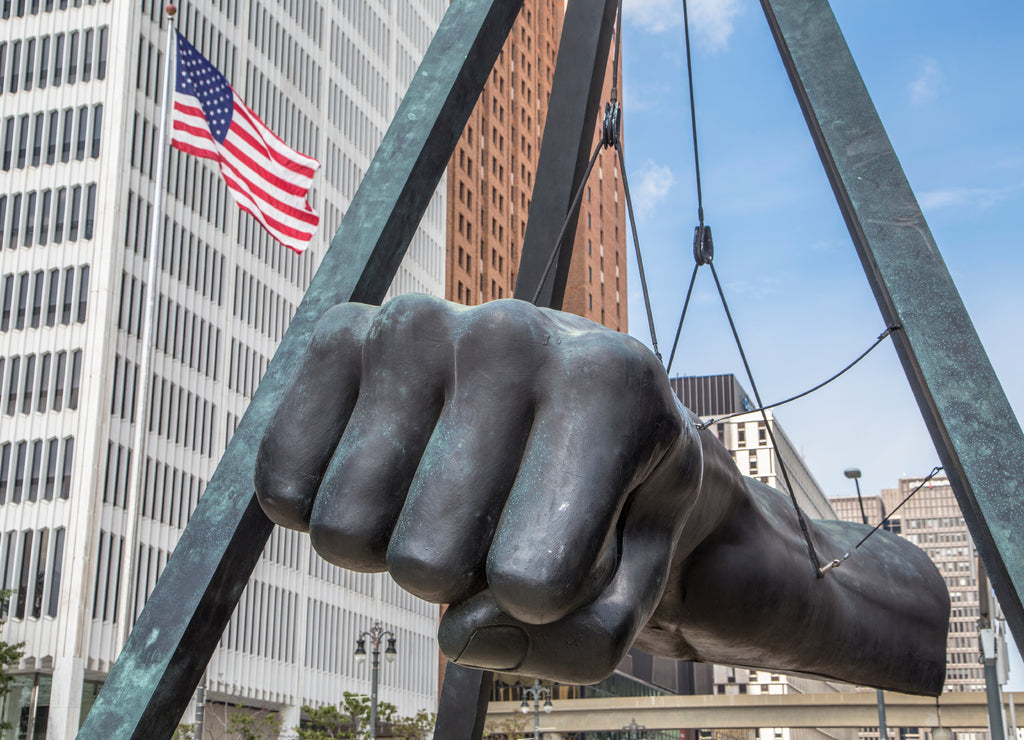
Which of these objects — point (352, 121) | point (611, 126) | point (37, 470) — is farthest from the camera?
point (352, 121)

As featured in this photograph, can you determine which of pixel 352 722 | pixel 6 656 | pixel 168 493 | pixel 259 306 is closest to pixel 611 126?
pixel 6 656

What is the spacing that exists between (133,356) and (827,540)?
146ft

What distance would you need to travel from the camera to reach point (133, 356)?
148ft

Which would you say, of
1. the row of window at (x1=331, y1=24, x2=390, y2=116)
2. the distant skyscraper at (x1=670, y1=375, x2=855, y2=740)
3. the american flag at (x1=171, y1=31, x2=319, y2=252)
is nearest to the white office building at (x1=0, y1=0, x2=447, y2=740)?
the row of window at (x1=331, y1=24, x2=390, y2=116)

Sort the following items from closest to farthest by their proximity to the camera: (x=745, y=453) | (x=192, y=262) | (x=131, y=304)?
1. (x=131, y=304)
2. (x=192, y=262)
3. (x=745, y=453)

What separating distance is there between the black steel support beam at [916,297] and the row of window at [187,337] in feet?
148

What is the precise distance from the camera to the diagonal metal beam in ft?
9.11

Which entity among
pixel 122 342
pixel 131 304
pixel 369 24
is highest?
pixel 369 24

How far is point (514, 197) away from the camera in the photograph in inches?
3504

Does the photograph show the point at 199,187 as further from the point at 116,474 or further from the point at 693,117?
the point at 693,117

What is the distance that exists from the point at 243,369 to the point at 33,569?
13.7 meters

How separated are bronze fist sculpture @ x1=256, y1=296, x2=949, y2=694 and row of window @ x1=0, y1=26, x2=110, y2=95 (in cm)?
4836

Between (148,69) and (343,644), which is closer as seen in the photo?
(148,69)

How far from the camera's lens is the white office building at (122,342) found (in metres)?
41.2
